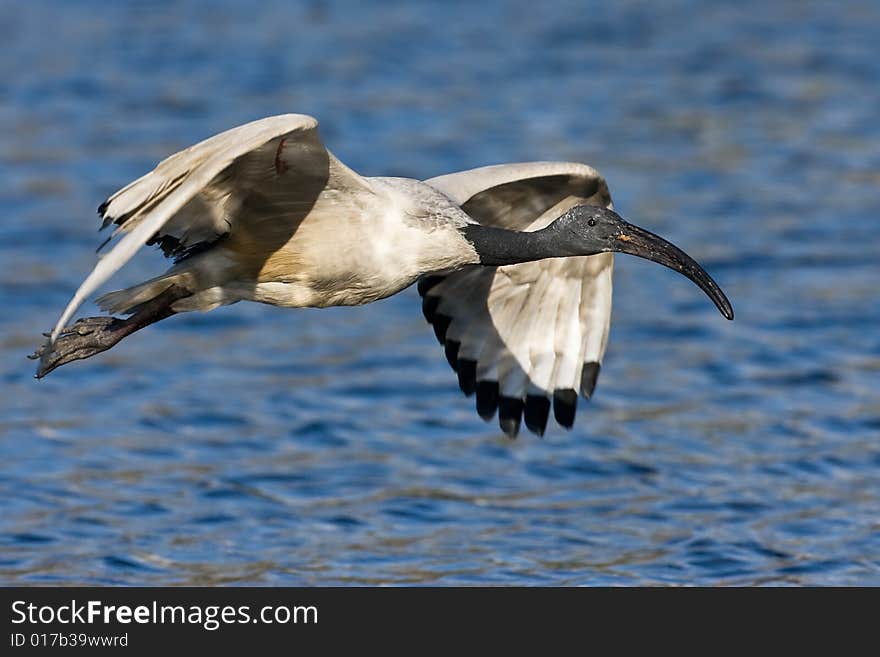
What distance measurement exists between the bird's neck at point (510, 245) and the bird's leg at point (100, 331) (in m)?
1.34

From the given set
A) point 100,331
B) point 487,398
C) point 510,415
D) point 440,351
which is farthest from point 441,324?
point 440,351

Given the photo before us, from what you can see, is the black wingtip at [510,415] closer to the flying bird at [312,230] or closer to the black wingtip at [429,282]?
the black wingtip at [429,282]

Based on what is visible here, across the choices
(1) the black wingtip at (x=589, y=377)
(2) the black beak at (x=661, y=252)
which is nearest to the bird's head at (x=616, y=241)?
(2) the black beak at (x=661, y=252)

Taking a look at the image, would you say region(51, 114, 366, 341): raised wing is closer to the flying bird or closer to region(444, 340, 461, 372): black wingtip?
the flying bird

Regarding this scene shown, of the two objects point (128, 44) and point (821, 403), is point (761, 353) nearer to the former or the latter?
point (821, 403)

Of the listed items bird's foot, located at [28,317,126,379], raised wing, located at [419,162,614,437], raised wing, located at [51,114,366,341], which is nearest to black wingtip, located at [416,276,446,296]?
raised wing, located at [419,162,614,437]

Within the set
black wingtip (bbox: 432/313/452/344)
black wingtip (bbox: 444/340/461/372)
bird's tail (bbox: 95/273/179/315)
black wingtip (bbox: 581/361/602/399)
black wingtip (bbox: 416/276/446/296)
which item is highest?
black wingtip (bbox: 416/276/446/296)

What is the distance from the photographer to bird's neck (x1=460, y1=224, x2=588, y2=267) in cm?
850

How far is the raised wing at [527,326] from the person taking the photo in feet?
32.6

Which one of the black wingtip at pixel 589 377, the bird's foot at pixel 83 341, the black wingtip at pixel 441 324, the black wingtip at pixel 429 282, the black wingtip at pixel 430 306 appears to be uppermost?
the black wingtip at pixel 429 282

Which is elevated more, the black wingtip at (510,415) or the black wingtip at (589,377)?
the black wingtip at (589,377)

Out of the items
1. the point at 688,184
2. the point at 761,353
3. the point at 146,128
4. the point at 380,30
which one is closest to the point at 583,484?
the point at 761,353

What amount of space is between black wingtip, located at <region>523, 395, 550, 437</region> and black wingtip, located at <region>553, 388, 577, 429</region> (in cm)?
6
